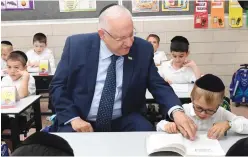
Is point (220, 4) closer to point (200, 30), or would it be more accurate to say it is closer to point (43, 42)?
point (200, 30)

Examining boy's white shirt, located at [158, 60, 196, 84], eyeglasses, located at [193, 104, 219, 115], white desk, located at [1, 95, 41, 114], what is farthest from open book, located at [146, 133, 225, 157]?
boy's white shirt, located at [158, 60, 196, 84]

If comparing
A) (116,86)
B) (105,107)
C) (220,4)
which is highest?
(220,4)

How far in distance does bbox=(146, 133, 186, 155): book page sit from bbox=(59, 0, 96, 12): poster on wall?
4.08 meters

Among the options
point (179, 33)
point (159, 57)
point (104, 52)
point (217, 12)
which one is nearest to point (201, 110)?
point (104, 52)

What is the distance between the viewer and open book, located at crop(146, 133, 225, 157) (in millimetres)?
1296

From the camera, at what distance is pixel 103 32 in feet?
6.17

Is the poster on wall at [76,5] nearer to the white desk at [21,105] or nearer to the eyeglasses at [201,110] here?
the white desk at [21,105]

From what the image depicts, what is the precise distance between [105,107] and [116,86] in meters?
0.14

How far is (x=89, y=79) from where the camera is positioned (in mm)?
1929

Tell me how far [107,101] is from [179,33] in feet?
11.8

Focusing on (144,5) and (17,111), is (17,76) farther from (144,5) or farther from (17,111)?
(144,5)

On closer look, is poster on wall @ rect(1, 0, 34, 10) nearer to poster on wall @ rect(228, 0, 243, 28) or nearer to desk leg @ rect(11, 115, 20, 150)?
desk leg @ rect(11, 115, 20, 150)

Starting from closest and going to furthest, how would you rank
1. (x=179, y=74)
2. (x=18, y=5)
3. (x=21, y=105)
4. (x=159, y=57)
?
(x=21, y=105), (x=179, y=74), (x=159, y=57), (x=18, y=5)

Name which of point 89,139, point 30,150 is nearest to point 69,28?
point 89,139
